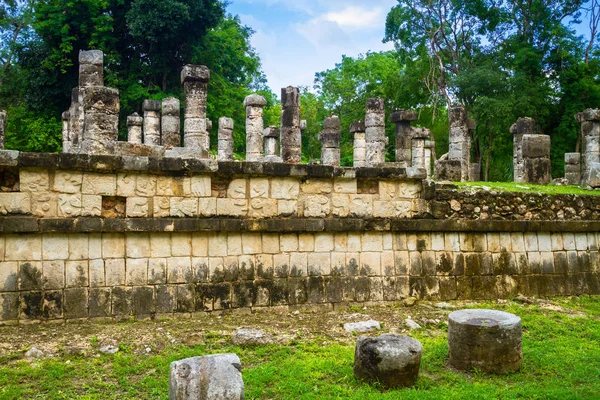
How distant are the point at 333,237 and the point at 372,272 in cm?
84

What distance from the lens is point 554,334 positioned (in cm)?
734

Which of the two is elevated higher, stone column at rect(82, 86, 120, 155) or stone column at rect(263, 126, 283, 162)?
stone column at rect(263, 126, 283, 162)

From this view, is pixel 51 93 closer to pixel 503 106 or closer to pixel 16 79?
pixel 16 79

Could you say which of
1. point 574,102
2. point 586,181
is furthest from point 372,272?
point 574,102

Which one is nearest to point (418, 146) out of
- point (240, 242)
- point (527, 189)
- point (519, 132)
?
point (519, 132)

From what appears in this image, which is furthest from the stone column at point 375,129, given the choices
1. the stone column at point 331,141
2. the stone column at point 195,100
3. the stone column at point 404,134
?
the stone column at point 195,100

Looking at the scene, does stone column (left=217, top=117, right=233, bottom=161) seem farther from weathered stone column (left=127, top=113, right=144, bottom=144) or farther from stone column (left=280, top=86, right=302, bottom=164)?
stone column (left=280, top=86, right=302, bottom=164)

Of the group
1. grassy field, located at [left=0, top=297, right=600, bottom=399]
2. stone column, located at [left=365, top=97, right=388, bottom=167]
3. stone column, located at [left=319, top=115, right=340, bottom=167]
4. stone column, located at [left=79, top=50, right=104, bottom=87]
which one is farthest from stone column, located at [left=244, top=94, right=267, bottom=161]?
grassy field, located at [left=0, top=297, right=600, bottom=399]

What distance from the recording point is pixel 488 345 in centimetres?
579

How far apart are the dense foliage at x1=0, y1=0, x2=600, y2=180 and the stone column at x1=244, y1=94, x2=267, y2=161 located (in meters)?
9.21

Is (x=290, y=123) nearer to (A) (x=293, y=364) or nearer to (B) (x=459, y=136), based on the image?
(B) (x=459, y=136)

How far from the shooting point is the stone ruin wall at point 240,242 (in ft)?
22.6

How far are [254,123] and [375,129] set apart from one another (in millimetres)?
4209

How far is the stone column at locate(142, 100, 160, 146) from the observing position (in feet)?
69.8
